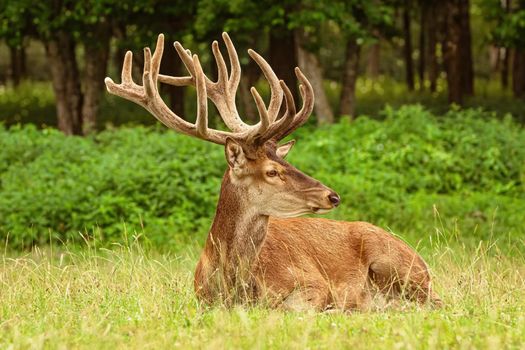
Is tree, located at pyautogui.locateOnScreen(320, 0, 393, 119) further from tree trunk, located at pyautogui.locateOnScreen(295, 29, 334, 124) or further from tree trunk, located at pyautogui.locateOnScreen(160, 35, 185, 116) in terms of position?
tree trunk, located at pyautogui.locateOnScreen(160, 35, 185, 116)

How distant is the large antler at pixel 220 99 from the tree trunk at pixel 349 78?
41.5 ft

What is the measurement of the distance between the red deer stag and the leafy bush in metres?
4.67

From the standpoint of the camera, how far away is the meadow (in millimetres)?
6715

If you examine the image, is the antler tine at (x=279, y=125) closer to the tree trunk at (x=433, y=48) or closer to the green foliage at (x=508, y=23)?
the green foliage at (x=508, y=23)

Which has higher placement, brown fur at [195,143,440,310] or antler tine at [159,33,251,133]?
antler tine at [159,33,251,133]

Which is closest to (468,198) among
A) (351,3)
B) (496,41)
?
(351,3)

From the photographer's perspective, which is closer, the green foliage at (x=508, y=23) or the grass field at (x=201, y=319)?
the grass field at (x=201, y=319)

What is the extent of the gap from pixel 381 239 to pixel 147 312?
7.44 feet

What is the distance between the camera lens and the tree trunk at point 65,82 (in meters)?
22.9

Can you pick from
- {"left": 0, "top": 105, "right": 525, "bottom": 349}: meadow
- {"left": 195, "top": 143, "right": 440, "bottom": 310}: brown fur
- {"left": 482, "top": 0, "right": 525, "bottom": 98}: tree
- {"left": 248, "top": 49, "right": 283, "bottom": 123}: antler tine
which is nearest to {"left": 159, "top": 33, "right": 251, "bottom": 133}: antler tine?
{"left": 248, "top": 49, "right": 283, "bottom": 123}: antler tine

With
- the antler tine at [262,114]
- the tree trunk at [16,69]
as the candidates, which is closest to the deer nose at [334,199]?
the antler tine at [262,114]

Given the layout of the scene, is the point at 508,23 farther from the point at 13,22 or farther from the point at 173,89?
the point at 13,22

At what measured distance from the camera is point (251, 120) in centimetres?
2184

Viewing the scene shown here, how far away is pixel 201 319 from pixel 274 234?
168 cm
